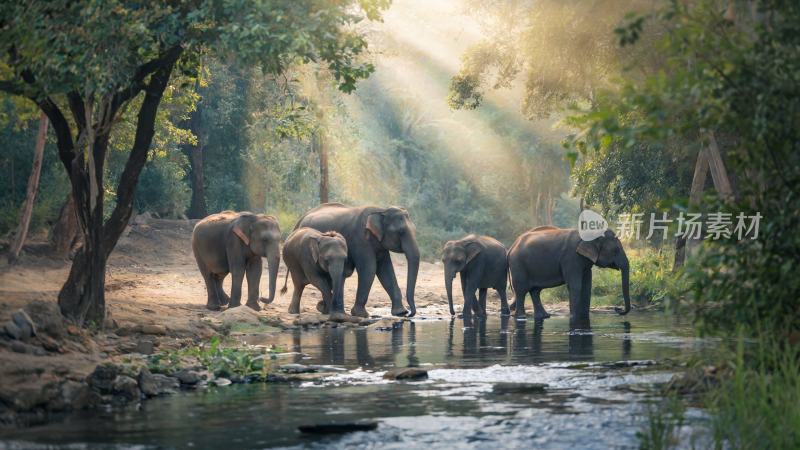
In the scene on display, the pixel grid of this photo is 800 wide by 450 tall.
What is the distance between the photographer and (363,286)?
2598cm

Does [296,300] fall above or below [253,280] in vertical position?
below

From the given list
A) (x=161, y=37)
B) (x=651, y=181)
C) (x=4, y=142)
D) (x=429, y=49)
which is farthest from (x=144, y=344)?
(x=429, y=49)

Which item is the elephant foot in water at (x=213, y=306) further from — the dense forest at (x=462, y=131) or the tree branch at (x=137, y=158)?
the tree branch at (x=137, y=158)

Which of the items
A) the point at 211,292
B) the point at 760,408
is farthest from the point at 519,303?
the point at 760,408

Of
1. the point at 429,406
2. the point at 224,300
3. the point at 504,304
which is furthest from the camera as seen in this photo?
the point at 504,304

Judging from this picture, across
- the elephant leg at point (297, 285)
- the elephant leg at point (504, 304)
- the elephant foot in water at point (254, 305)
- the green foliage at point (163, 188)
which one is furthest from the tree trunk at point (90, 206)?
the green foliage at point (163, 188)

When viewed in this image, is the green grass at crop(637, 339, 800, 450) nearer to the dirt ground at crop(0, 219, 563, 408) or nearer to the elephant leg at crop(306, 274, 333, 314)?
the dirt ground at crop(0, 219, 563, 408)

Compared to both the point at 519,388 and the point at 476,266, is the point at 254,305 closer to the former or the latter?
the point at 476,266

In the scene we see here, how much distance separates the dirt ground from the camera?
13375mm

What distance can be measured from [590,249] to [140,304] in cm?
967

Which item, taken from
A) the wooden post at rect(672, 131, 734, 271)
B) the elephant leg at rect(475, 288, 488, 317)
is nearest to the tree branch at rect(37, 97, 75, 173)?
the wooden post at rect(672, 131, 734, 271)

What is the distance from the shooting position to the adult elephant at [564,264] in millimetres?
24906

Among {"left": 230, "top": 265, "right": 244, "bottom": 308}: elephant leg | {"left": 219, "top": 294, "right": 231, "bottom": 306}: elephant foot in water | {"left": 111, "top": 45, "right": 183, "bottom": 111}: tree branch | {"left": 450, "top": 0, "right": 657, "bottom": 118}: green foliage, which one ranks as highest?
{"left": 450, "top": 0, "right": 657, "bottom": 118}: green foliage

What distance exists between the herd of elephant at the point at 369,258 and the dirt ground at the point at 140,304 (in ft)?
2.73
